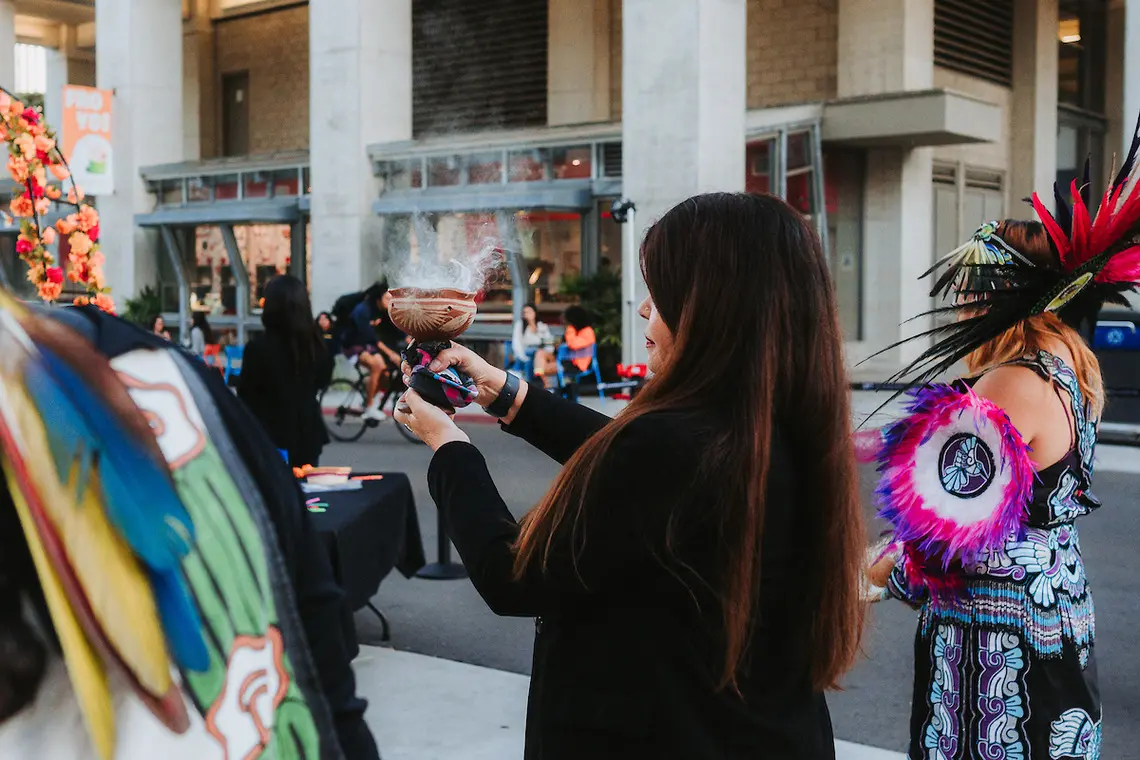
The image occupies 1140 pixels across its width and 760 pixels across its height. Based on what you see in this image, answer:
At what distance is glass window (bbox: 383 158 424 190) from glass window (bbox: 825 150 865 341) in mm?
6849

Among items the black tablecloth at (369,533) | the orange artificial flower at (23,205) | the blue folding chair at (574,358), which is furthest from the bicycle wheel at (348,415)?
the orange artificial flower at (23,205)

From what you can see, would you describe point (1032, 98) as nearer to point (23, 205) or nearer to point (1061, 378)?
point (23, 205)

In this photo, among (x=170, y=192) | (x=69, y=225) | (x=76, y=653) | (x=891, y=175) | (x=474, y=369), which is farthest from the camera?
(x=170, y=192)

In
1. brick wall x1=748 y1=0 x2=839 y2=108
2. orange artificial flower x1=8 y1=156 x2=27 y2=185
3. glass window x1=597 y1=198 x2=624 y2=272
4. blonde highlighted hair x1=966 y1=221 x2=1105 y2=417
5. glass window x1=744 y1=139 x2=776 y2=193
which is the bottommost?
blonde highlighted hair x1=966 y1=221 x2=1105 y2=417

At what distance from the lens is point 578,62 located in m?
23.3

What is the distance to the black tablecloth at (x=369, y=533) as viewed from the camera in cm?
518

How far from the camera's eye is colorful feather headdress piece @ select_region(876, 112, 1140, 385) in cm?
295

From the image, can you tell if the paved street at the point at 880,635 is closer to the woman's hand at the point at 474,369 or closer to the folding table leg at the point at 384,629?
the folding table leg at the point at 384,629

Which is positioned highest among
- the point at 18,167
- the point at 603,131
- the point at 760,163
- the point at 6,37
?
the point at 6,37

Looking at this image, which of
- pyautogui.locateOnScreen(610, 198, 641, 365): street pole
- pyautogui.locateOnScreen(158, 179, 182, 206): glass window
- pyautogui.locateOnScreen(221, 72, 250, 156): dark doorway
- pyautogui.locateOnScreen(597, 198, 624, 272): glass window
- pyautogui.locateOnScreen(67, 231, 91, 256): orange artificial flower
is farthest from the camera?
pyautogui.locateOnScreen(221, 72, 250, 156): dark doorway

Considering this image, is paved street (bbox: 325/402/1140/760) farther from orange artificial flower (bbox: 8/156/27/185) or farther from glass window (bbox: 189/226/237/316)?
glass window (bbox: 189/226/237/316)

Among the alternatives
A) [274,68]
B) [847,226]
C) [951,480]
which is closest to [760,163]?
[847,226]

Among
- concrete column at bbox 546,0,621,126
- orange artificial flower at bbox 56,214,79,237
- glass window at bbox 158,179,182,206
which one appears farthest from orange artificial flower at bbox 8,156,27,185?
glass window at bbox 158,179,182,206

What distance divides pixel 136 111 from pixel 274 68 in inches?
202
